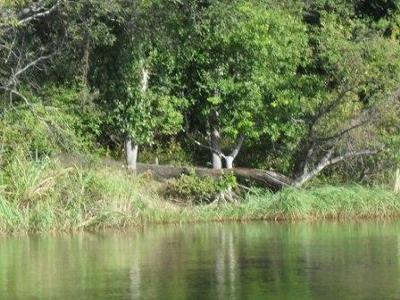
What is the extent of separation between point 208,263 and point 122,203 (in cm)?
672

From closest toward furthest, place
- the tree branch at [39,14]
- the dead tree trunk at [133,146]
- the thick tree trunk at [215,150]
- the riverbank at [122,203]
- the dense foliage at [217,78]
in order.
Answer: the riverbank at [122,203]
the tree branch at [39,14]
the dense foliage at [217,78]
the dead tree trunk at [133,146]
the thick tree trunk at [215,150]

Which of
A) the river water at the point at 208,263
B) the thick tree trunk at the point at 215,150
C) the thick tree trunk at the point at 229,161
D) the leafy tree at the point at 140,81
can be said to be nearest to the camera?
the river water at the point at 208,263

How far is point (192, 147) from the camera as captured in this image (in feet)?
101

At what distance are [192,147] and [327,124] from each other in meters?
4.47

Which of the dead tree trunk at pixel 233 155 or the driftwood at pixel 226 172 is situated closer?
the driftwood at pixel 226 172

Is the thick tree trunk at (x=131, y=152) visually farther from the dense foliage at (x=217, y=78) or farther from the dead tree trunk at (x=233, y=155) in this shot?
the dead tree trunk at (x=233, y=155)

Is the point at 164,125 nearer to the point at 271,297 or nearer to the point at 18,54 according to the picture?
the point at 18,54

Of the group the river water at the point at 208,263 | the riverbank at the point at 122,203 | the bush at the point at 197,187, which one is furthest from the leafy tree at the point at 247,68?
the river water at the point at 208,263

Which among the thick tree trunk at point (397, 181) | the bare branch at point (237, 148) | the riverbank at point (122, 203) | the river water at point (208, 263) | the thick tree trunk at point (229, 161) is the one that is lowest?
the river water at point (208, 263)

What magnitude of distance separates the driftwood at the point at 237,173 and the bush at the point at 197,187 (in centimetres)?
31

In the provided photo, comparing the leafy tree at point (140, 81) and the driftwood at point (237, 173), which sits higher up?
the leafy tree at point (140, 81)

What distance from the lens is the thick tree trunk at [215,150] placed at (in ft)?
97.1

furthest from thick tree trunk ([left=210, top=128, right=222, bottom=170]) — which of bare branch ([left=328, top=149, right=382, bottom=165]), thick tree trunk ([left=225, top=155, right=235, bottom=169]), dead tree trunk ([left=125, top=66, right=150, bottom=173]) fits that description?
bare branch ([left=328, top=149, right=382, bottom=165])

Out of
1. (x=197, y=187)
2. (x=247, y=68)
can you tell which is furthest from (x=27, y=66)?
(x=247, y=68)
